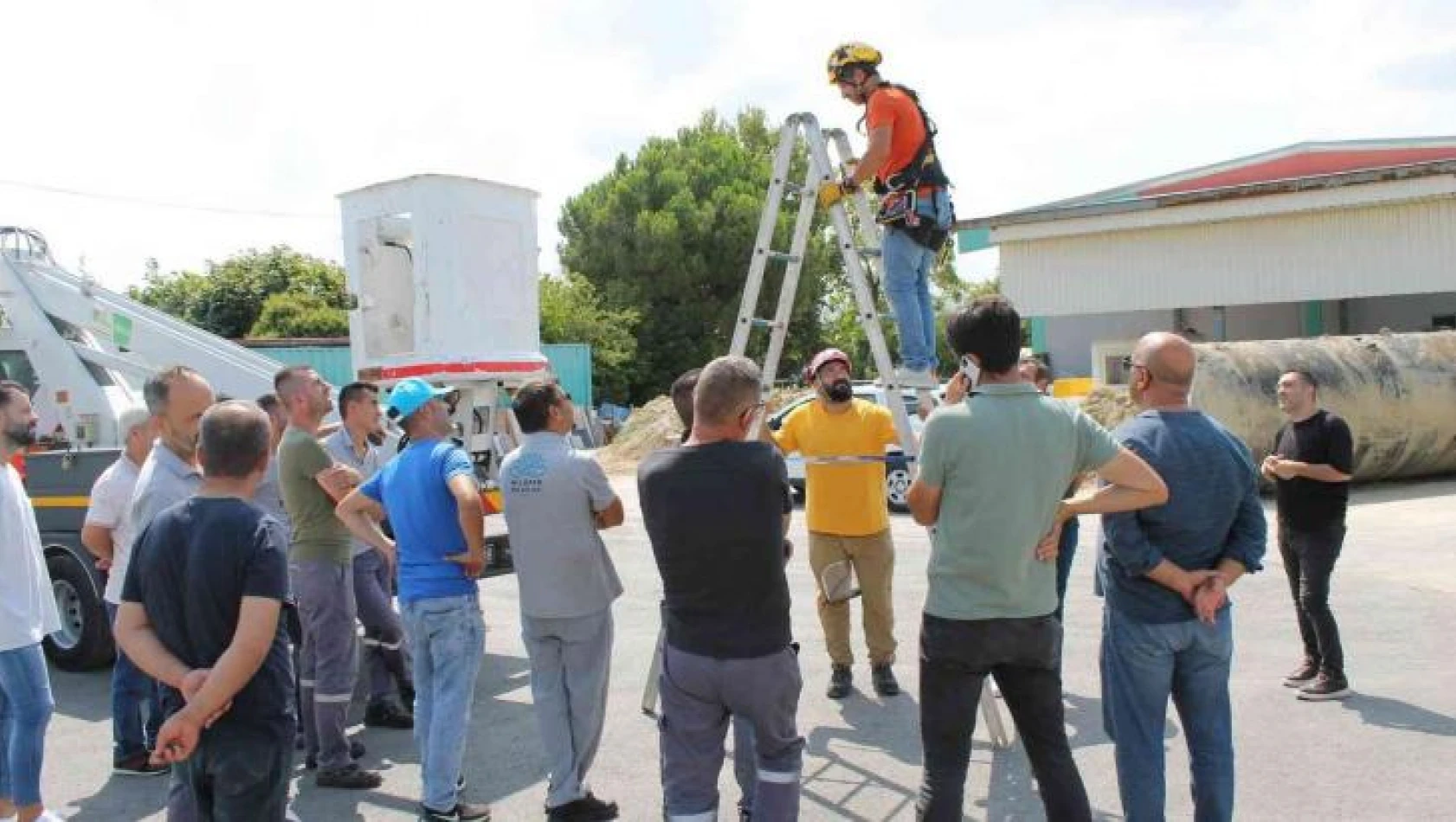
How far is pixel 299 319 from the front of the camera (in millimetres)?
34031

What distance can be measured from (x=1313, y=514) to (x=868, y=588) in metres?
2.42

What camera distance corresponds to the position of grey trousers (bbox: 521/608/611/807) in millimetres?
4781

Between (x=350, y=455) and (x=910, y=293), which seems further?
(x=350, y=455)

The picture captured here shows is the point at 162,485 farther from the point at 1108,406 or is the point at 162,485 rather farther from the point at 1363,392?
the point at 1363,392

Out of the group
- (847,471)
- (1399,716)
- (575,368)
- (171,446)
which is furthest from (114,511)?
(575,368)

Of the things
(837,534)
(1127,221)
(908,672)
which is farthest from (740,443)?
(1127,221)

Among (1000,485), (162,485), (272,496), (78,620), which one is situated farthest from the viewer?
(78,620)

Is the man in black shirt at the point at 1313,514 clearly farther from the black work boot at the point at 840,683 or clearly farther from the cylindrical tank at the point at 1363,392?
the cylindrical tank at the point at 1363,392

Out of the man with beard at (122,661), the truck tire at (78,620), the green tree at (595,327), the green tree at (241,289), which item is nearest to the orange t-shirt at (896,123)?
the man with beard at (122,661)

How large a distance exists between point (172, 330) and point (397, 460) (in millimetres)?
5914

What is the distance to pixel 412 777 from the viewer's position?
5.67 meters

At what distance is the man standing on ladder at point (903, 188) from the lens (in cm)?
547

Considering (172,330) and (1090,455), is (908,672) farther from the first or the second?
(172,330)

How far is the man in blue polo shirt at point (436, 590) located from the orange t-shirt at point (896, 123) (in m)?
2.39
